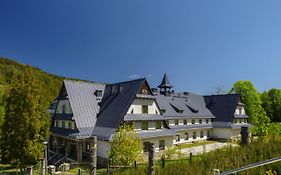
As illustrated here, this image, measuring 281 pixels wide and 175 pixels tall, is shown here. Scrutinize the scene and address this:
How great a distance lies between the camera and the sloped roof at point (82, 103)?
2820 cm

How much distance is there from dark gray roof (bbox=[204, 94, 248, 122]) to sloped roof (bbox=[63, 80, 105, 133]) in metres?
24.4

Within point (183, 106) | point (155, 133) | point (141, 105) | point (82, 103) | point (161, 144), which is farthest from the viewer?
point (183, 106)

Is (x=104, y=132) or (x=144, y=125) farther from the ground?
(x=144, y=125)

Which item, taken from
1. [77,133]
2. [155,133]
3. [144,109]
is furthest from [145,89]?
[77,133]

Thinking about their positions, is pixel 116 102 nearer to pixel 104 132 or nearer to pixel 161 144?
pixel 104 132

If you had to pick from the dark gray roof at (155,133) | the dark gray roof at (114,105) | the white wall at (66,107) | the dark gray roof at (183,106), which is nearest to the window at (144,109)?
the dark gray roof at (114,105)

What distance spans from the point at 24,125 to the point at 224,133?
1337 inches

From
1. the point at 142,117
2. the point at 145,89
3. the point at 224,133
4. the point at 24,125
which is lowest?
the point at 224,133

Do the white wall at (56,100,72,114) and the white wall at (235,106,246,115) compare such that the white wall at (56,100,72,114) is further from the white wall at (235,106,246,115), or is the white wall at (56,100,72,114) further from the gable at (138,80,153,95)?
the white wall at (235,106,246,115)

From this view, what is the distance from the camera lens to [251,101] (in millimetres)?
49969

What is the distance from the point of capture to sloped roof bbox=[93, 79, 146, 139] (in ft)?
88.8

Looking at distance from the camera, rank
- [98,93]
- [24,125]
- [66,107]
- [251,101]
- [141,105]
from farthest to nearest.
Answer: [251,101]
[98,93]
[66,107]
[141,105]
[24,125]

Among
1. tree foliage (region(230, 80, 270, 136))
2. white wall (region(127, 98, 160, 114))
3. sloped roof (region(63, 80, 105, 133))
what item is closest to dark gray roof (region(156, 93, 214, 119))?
white wall (region(127, 98, 160, 114))

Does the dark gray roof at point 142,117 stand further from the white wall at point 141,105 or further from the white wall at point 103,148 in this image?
the white wall at point 103,148
